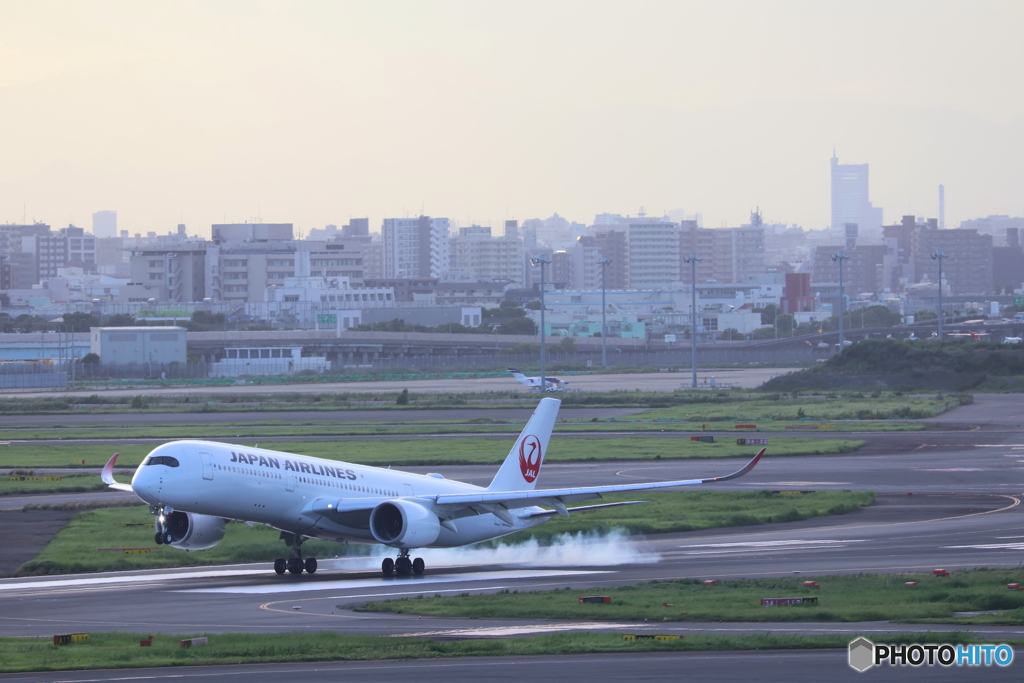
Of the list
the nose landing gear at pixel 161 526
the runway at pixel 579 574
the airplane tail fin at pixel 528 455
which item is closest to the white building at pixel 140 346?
the runway at pixel 579 574

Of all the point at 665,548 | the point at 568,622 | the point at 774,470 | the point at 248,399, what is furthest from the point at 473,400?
the point at 568,622

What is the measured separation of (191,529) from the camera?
38719 millimetres

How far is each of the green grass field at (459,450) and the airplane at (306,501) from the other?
80.8 ft

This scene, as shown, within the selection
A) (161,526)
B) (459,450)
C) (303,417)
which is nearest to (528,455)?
(161,526)

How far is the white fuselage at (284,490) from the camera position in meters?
36.5

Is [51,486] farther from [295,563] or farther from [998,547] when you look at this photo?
[998,547]

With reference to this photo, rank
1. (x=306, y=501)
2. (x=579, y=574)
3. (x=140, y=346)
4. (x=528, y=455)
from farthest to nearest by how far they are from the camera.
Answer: (x=140, y=346) → (x=528, y=455) → (x=306, y=501) → (x=579, y=574)

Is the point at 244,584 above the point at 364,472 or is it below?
below

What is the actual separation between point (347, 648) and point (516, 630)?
4.37 m

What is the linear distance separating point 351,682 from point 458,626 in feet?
22.5

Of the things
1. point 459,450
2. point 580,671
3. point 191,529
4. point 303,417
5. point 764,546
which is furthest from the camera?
point 303,417

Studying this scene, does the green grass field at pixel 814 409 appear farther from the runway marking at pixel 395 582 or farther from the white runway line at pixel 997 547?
the runway marking at pixel 395 582

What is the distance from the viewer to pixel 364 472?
42.1 meters

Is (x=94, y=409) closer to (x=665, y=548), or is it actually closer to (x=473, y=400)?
(x=473, y=400)
